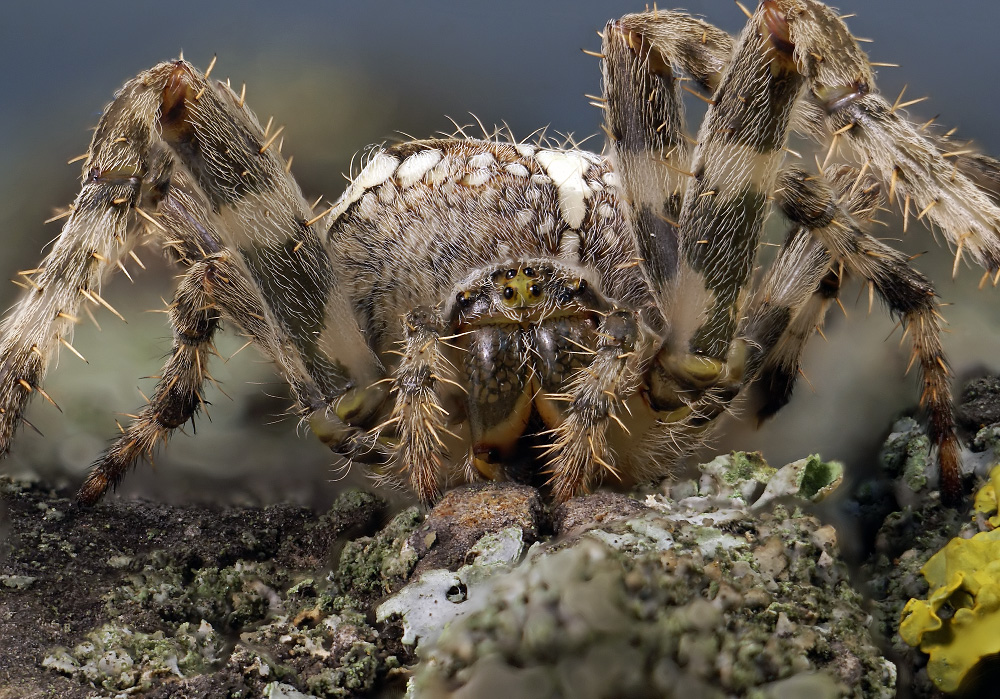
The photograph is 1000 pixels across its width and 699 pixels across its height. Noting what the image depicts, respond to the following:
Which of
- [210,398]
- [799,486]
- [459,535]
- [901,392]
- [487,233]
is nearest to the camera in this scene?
[459,535]

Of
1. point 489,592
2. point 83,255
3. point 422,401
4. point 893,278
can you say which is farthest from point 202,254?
point 893,278

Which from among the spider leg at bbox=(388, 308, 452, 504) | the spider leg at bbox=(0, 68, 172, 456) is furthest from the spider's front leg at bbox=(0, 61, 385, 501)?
the spider leg at bbox=(388, 308, 452, 504)

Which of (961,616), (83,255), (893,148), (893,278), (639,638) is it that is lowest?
(961,616)

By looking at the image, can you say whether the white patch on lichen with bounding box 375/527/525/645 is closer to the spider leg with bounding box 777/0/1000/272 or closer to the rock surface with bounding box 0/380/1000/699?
the rock surface with bounding box 0/380/1000/699

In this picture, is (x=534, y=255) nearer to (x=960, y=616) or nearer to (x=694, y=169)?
(x=694, y=169)

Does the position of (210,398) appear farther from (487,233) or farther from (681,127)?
(681,127)

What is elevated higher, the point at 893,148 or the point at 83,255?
the point at 83,255

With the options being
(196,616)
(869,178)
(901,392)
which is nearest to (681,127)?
(869,178)

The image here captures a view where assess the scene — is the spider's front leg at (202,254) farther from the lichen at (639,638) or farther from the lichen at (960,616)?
the lichen at (960,616)
